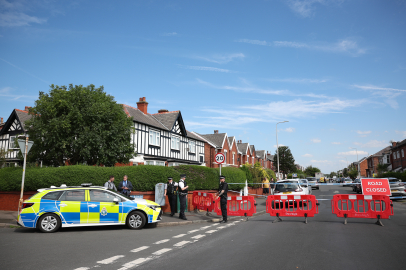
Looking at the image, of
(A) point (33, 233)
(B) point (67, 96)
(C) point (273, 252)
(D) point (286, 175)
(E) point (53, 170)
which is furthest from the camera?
(D) point (286, 175)

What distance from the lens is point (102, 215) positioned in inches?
397

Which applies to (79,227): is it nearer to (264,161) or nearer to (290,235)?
(290,235)

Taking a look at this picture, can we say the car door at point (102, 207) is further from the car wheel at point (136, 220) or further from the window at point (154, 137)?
the window at point (154, 137)

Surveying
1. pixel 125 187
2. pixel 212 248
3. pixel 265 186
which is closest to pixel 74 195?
pixel 125 187

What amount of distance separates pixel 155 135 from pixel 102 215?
20.4m

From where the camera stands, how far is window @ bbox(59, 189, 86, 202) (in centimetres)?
999

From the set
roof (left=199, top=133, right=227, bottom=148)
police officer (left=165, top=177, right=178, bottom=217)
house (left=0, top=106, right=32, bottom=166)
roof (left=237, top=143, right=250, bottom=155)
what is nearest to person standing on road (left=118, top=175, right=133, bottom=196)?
police officer (left=165, top=177, right=178, bottom=217)

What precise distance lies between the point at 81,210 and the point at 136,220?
5.88 ft

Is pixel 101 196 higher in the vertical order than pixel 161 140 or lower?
lower

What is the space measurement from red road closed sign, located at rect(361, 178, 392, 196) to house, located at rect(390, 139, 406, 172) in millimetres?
47800

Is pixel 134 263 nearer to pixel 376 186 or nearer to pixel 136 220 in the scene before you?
pixel 136 220

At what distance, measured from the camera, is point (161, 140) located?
31.2m

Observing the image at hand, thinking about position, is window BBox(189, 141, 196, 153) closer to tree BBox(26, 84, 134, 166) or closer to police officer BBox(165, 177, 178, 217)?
tree BBox(26, 84, 134, 166)

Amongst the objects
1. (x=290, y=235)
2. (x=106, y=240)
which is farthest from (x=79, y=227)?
(x=290, y=235)
